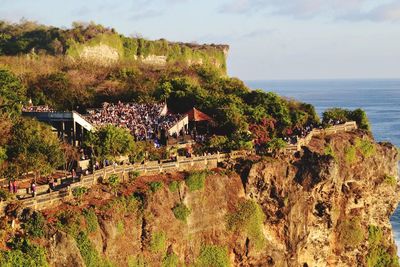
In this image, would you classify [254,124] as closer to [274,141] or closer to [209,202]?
[274,141]

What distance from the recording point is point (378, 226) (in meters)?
61.2

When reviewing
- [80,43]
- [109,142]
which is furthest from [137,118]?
[80,43]

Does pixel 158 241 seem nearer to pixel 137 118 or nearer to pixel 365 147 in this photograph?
pixel 137 118

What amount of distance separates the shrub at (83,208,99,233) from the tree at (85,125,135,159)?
8.05 meters

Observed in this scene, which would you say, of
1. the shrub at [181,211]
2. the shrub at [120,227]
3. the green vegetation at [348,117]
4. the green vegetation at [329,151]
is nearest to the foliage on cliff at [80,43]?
the green vegetation at [348,117]

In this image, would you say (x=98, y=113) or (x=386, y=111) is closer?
(x=98, y=113)

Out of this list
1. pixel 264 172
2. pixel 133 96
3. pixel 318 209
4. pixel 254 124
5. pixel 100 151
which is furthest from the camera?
pixel 133 96

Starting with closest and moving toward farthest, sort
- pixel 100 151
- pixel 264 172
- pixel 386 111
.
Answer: pixel 100 151, pixel 264 172, pixel 386 111

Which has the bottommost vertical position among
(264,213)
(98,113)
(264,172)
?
(264,213)

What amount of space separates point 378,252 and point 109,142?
3156 centimetres

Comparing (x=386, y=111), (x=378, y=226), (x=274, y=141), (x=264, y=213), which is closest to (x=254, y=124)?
(x=274, y=141)

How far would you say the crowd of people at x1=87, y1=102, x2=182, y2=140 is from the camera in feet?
176

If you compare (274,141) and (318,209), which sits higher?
(274,141)

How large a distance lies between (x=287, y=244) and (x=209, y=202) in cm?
925
